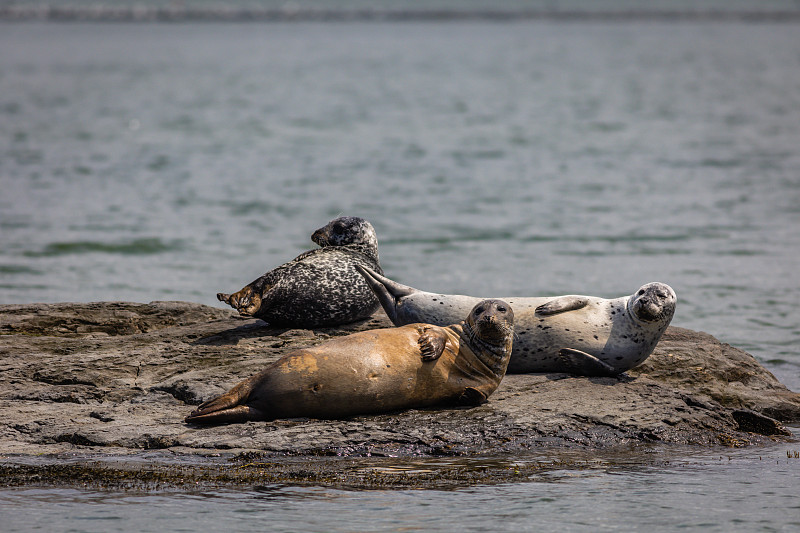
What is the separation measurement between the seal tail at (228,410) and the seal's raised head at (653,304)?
8.76ft

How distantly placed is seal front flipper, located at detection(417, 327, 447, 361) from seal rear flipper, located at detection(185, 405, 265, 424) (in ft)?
3.40

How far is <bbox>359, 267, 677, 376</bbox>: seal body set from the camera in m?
7.38

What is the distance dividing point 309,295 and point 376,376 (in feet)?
5.71

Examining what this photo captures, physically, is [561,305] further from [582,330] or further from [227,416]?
[227,416]

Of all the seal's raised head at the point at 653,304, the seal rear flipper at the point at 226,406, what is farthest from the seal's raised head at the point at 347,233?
the seal rear flipper at the point at 226,406

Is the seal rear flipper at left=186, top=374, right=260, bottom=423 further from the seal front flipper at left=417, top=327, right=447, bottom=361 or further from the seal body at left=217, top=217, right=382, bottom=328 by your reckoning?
the seal body at left=217, top=217, right=382, bottom=328

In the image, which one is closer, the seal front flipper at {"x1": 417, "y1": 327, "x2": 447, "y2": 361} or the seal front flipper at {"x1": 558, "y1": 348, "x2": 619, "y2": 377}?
the seal front flipper at {"x1": 417, "y1": 327, "x2": 447, "y2": 361}

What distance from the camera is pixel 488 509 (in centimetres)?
532

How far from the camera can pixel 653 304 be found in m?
7.35

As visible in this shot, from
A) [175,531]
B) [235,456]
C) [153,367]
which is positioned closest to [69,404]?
A: [153,367]

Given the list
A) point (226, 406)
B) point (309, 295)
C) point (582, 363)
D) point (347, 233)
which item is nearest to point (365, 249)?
point (347, 233)

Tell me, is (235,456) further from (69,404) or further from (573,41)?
(573,41)

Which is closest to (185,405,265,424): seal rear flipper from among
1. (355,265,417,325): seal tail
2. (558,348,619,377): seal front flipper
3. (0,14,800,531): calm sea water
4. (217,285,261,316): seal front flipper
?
(0,14,800,531): calm sea water

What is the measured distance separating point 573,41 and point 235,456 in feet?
363
